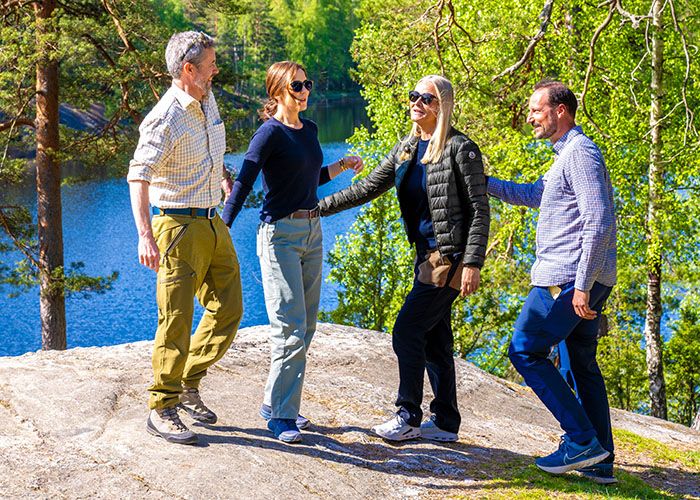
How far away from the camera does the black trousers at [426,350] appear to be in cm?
482

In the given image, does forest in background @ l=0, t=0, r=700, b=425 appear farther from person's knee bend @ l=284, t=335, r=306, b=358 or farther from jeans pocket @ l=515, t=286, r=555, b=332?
person's knee bend @ l=284, t=335, r=306, b=358

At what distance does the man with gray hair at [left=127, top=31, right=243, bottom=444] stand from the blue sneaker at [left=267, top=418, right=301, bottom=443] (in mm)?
481

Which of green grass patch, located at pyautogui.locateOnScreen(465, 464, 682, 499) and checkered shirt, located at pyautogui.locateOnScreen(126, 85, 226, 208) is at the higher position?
checkered shirt, located at pyautogui.locateOnScreen(126, 85, 226, 208)

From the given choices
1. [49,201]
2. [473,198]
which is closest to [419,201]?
[473,198]

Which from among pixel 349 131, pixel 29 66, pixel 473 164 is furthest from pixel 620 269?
pixel 349 131

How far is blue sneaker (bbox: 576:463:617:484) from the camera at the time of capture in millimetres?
4816

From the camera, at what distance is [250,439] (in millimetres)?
4840

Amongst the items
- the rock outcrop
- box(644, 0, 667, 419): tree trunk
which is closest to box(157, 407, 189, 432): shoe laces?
the rock outcrop

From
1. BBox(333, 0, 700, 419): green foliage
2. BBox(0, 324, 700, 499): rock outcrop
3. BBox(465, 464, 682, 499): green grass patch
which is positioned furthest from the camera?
BBox(333, 0, 700, 419): green foliage

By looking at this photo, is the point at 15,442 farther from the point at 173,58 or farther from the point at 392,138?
the point at 392,138

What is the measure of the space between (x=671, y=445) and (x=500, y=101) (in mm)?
13011

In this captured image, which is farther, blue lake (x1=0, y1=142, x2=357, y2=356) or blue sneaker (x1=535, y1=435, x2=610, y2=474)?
blue lake (x1=0, y1=142, x2=357, y2=356)

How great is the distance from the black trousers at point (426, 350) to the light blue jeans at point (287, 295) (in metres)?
0.58

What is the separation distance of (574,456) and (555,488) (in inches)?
8.0
